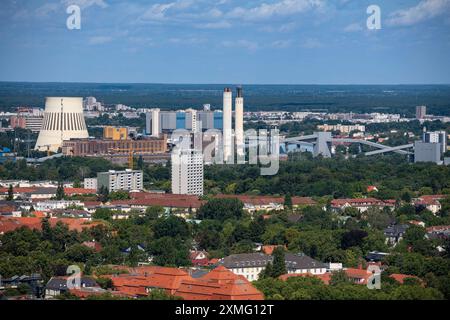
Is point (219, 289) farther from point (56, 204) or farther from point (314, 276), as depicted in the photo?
point (56, 204)

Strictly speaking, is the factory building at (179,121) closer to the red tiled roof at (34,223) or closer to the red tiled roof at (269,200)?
the red tiled roof at (269,200)

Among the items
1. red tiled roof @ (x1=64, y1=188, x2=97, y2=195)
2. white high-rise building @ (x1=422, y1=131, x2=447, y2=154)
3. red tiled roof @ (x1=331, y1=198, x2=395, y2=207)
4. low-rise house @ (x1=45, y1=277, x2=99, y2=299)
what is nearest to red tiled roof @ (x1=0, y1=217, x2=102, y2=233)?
low-rise house @ (x1=45, y1=277, x2=99, y2=299)

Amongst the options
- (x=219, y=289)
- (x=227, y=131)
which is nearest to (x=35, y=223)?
(x=219, y=289)

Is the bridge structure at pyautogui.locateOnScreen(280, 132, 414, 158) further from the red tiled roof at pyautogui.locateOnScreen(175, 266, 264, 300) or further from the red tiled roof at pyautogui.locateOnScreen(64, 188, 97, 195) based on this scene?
the red tiled roof at pyautogui.locateOnScreen(175, 266, 264, 300)

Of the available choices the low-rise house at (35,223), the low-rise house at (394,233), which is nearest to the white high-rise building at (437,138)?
the low-rise house at (394,233)

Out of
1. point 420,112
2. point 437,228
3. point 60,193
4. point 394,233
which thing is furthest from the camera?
point 420,112
